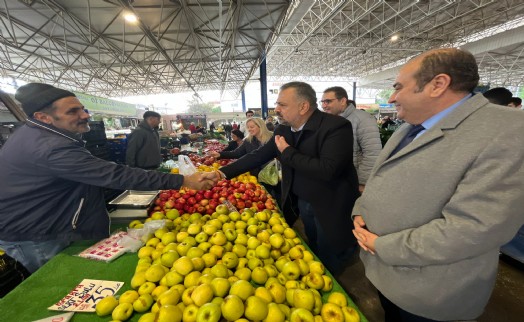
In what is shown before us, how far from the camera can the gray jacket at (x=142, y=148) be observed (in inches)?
203

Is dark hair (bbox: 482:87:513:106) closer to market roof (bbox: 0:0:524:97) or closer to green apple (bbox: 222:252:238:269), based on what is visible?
green apple (bbox: 222:252:238:269)

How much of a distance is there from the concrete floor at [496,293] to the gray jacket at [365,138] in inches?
51.8

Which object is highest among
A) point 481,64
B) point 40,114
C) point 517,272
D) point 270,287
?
point 481,64

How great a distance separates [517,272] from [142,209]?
4886 millimetres

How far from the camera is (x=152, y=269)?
1.39m

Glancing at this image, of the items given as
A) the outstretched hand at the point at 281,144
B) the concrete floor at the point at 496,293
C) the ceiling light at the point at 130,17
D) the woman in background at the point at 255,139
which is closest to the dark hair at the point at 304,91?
the outstretched hand at the point at 281,144

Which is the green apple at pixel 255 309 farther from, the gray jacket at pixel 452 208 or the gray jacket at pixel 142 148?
the gray jacket at pixel 142 148

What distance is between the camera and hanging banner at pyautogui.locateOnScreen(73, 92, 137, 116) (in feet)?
27.7

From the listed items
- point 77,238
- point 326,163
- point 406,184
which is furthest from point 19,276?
point 406,184

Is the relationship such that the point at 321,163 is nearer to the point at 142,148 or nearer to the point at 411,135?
the point at 411,135

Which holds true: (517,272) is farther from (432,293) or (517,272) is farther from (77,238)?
(77,238)

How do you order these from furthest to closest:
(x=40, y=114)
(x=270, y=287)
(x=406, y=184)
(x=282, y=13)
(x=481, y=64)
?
(x=481, y=64)
(x=282, y=13)
(x=40, y=114)
(x=270, y=287)
(x=406, y=184)

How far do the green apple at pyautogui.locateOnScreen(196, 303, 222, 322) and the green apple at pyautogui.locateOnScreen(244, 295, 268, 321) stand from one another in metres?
0.13

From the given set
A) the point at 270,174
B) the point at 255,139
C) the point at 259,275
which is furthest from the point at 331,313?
the point at 255,139
